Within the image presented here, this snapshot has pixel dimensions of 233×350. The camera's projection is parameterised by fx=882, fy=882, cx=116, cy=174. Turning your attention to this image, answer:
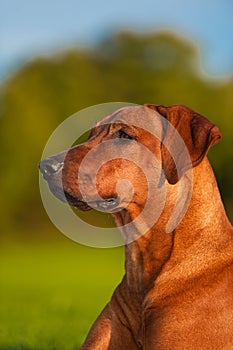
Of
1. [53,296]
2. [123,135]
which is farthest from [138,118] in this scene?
[53,296]

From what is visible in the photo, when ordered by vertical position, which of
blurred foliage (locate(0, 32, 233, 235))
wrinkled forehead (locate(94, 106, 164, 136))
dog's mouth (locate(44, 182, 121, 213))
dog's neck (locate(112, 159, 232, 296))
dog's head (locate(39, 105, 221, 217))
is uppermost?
→ wrinkled forehead (locate(94, 106, 164, 136))

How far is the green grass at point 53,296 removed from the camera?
389 inches

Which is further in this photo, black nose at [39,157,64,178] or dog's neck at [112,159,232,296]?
dog's neck at [112,159,232,296]

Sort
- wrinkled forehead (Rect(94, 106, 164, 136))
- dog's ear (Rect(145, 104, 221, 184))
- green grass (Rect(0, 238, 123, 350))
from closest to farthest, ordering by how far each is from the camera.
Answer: dog's ear (Rect(145, 104, 221, 184)), wrinkled forehead (Rect(94, 106, 164, 136)), green grass (Rect(0, 238, 123, 350))

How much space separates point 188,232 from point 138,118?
97 centimetres

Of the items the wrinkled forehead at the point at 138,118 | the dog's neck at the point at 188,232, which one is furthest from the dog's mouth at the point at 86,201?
the wrinkled forehead at the point at 138,118

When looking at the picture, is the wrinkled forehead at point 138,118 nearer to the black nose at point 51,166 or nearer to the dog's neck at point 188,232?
the dog's neck at point 188,232

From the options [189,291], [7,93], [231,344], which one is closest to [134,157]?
[189,291]

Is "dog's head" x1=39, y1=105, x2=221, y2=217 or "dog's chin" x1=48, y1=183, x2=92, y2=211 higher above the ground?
"dog's head" x1=39, y1=105, x2=221, y2=217

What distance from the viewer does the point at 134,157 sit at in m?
6.52

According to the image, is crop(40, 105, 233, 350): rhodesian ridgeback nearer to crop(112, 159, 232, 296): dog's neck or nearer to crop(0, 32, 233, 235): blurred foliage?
crop(112, 159, 232, 296): dog's neck

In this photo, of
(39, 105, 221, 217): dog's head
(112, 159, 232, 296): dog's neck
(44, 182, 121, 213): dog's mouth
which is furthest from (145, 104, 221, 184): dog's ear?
(44, 182, 121, 213): dog's mouth

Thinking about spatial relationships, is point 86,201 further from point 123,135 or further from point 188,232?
point 188,232

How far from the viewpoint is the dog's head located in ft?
20.6
